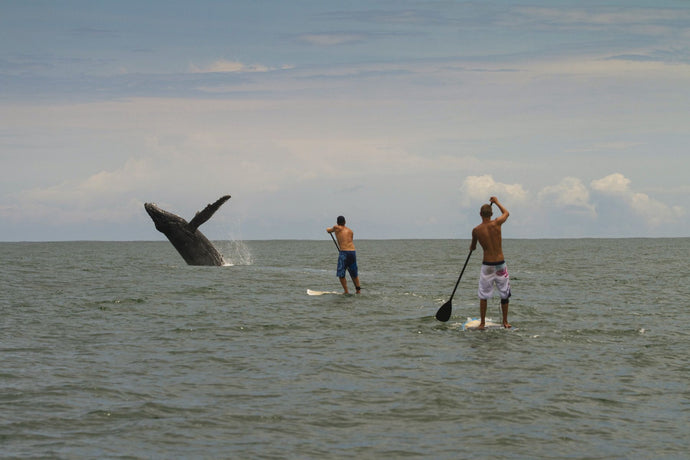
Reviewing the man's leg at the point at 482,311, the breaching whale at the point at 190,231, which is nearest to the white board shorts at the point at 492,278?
the man's leg at the point at 482,311

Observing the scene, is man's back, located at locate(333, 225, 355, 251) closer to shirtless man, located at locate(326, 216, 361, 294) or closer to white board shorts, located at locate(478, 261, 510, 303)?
shirtless man, located at locate(326, 216, 361, 294)

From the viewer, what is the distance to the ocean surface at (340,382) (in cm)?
780

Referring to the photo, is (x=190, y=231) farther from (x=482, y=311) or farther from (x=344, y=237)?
(x=482, y=311)

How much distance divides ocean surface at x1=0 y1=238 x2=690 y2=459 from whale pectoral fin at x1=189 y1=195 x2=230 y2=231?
35.0 ft

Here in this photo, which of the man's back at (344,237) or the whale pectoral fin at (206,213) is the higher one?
the whale pectoral fin at (206,213)

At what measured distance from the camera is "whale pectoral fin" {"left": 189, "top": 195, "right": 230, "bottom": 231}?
30.7m

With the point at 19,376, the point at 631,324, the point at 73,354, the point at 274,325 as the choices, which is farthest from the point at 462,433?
the point at 631,324

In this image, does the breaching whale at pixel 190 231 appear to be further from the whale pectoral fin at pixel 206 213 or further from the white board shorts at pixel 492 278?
the white board shorts at pixel 492 278

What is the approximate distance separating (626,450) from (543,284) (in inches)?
850

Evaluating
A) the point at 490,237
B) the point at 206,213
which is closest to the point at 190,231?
the point at 206,213

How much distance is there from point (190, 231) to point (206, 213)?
2427mm

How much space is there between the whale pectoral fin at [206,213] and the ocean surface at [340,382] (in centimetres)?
1067

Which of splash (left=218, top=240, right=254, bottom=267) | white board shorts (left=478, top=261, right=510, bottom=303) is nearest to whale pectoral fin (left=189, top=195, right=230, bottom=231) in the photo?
splash (left=218, top=240, right=254, bottom=267)

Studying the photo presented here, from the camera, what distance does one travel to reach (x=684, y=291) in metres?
25.7
